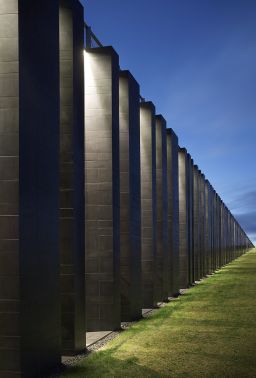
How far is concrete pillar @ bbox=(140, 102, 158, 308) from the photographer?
22000mm

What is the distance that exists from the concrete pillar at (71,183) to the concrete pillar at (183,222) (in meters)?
20.2

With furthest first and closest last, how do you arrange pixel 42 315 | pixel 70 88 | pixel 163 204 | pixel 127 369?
pixel 163 204 → pixel 70 88 → pixel 127 369 → pixel 42 315

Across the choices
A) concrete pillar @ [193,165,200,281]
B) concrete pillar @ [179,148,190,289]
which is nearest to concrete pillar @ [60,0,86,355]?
concrete pillar @ [179,148,190,289]

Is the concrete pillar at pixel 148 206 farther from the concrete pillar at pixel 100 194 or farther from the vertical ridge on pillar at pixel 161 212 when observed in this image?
the concrete pillar at pixel 100 194

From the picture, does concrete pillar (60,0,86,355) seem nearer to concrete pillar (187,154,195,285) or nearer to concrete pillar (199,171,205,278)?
concrete pillar (187,154,195,285)

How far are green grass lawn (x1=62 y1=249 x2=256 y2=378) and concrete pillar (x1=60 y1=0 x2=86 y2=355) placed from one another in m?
0.96

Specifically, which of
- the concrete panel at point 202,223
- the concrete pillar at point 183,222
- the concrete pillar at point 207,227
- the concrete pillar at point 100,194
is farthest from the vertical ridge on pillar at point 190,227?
the concrete pillar at point 100,194

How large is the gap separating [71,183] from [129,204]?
20.2 ft

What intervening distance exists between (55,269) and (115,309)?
5244 mm

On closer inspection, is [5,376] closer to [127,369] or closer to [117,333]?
[127,369]

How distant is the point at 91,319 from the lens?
16016 mm

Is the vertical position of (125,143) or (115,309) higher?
(125,143)

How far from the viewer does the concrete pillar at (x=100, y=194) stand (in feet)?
52.6

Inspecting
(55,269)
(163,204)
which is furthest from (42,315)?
(163,204)
